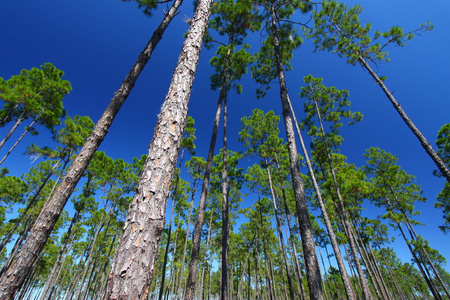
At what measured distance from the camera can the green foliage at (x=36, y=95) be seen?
1069 centimetres

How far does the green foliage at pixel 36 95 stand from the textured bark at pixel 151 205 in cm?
1491

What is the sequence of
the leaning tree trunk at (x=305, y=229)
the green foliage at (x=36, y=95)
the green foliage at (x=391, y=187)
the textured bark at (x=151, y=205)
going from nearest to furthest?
the textured bark at (x=151, y=205)
the leaning tree trunk at (x=305, y=229)
the green foliage at (x=36, y=95)
the green foliage at (x=391, y=187)

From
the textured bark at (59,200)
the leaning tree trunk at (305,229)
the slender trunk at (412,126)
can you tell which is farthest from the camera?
the slender trunk at (412,126)

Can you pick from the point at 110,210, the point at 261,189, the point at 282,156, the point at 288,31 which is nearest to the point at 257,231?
the point at 261,189

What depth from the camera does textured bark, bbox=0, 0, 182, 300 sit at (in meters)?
2.71

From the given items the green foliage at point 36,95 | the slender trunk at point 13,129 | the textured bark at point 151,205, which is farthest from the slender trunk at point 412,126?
the slender trunk at point 13,129

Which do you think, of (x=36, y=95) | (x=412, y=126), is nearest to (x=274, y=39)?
(x=412, y=126)

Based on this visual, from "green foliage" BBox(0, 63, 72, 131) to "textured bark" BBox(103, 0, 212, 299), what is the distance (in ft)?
48.9

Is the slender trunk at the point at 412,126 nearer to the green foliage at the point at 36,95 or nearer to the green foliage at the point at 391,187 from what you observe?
the green foliage at the point at 391,187

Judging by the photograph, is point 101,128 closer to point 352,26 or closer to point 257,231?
point 352,26

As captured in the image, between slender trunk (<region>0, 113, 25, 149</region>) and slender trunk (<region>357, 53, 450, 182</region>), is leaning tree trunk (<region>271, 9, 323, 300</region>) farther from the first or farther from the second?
slender trunk (<region>0, 113, 25, 149</region>)

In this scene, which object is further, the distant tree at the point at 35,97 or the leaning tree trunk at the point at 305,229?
the distant tree at the point at 35,97

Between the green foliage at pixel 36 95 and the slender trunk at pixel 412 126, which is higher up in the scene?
the green foliage at pixel 36 95

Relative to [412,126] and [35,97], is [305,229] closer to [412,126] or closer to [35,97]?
[412,126]
